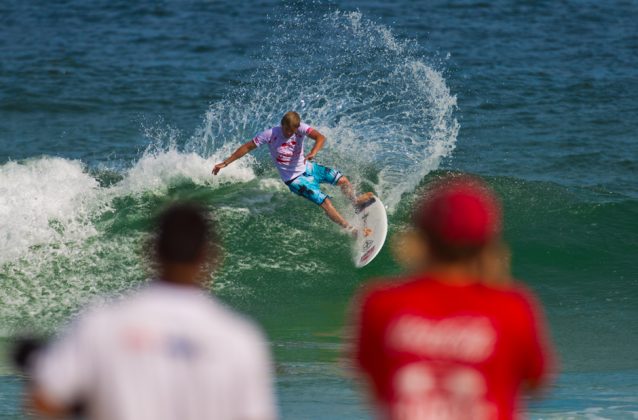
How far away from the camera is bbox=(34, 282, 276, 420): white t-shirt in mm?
2604

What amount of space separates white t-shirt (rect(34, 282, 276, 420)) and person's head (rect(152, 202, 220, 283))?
130mm

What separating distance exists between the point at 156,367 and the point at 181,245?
0.32 m

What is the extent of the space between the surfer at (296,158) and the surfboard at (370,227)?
245 millimetres

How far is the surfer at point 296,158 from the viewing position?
11320 mm

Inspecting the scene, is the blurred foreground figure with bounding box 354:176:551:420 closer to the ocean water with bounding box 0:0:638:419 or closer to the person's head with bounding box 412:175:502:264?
the person's head with bounding box 412:175:502:264

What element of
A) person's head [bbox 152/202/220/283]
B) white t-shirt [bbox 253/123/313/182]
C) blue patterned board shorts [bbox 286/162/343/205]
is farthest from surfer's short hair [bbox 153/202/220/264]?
blue patterned board shorts [bbox 286/162/343/205]

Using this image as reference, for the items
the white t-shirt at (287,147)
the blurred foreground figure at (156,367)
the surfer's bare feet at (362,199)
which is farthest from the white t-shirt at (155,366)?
the surfer's bare feet at (362,199)

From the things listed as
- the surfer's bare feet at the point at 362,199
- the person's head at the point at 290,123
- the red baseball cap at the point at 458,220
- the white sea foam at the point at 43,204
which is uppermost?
the red baseball cap at the point at 458,220

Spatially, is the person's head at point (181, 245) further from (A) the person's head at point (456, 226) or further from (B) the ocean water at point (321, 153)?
(B) the ocean water at point (321, 153)

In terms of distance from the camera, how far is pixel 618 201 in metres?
15.0

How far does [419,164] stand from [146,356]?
42.7ft

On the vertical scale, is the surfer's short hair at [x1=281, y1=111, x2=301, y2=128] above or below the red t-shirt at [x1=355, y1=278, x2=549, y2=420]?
below

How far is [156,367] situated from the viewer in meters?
2.60

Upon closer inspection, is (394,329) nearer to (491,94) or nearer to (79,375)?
(79,375)
